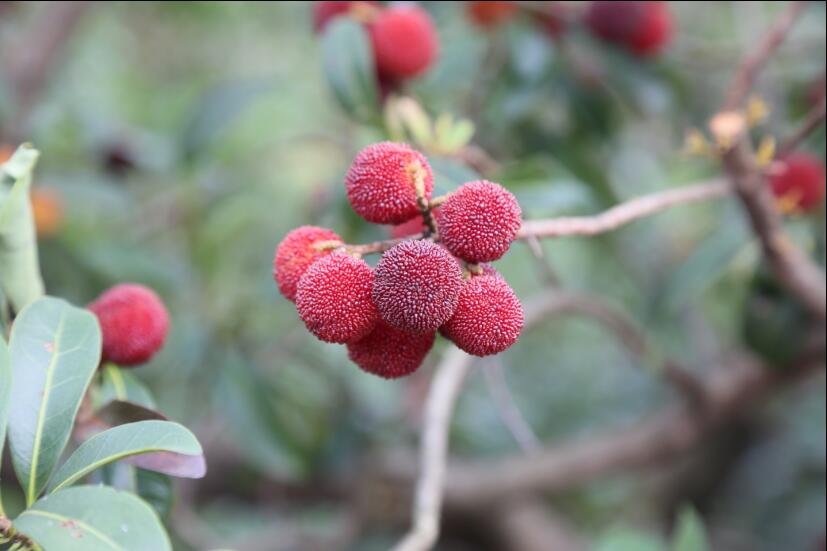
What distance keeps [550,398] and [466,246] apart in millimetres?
1705

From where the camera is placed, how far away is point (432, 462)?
999 millimetres

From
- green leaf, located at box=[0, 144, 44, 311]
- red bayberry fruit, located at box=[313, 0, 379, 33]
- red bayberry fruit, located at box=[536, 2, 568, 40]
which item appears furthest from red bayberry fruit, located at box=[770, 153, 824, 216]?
green leaf, located at box=[0, 144, 44, 311]

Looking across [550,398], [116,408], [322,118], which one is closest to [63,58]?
[322,118]

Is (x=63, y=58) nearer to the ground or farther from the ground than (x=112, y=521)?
farther from the ground

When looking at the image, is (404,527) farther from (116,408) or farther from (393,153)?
(393,153)

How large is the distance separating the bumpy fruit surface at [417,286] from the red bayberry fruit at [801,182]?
0.83 meters

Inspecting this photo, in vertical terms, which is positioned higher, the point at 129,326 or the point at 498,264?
the point at 498,264

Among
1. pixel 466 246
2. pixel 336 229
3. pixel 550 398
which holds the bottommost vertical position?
pixel 466 246

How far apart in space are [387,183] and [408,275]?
0.11 m

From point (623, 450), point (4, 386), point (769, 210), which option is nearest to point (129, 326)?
point (4, 386)

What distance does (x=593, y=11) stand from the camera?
1466 mm

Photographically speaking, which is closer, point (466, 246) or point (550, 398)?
point (466, 246)

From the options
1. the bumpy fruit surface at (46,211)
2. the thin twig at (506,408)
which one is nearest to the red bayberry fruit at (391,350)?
the thin twig at (506,408)

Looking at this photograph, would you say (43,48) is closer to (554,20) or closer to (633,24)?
(554,20)
